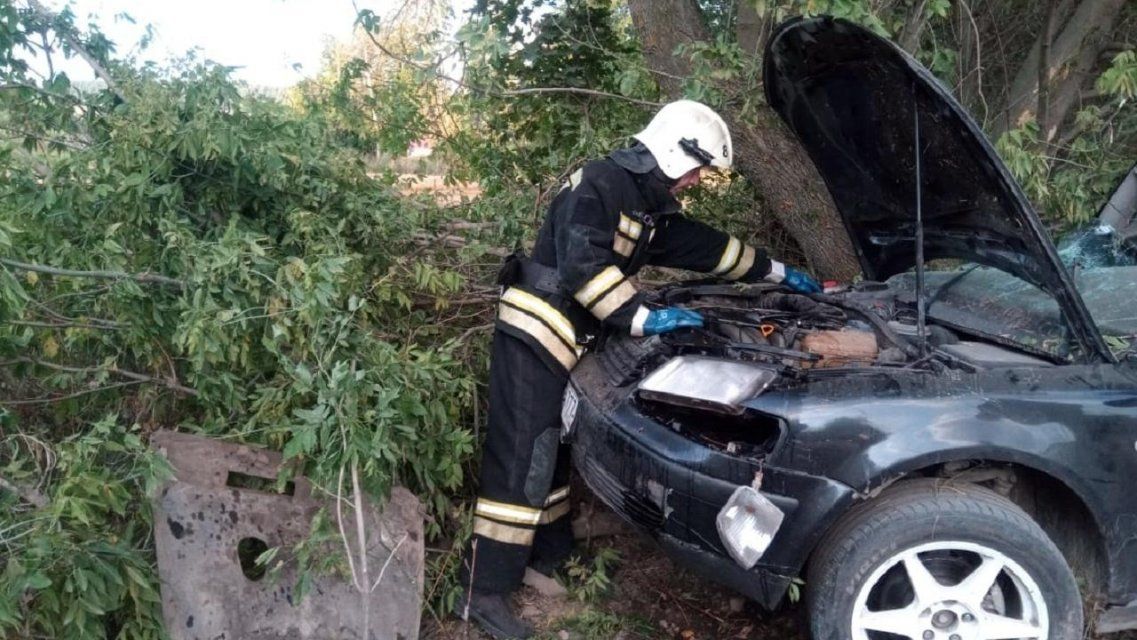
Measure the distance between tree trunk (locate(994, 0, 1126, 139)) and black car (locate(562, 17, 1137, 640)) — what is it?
2534 millimetres

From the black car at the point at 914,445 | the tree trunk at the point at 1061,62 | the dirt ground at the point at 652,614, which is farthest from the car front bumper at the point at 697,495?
the tree trunk at the point at 1061,62

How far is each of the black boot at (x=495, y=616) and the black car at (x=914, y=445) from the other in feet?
2.26

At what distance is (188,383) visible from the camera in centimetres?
378

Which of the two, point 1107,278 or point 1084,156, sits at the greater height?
point 1084,156

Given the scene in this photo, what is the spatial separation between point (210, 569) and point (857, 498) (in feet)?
7.00

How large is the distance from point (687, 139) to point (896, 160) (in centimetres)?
85

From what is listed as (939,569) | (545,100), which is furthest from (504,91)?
(939,569)

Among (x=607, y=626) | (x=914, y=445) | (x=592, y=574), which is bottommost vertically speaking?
(x=607, y=626)

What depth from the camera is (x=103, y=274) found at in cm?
322

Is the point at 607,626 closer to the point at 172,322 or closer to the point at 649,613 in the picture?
the point at 649,613

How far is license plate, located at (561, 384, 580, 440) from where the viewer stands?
325cm

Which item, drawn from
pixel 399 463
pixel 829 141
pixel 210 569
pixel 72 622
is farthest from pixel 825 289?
pixel 72 622

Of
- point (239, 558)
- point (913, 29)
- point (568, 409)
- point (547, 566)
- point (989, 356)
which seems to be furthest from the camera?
point (913, 29)

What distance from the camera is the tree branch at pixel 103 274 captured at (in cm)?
308
